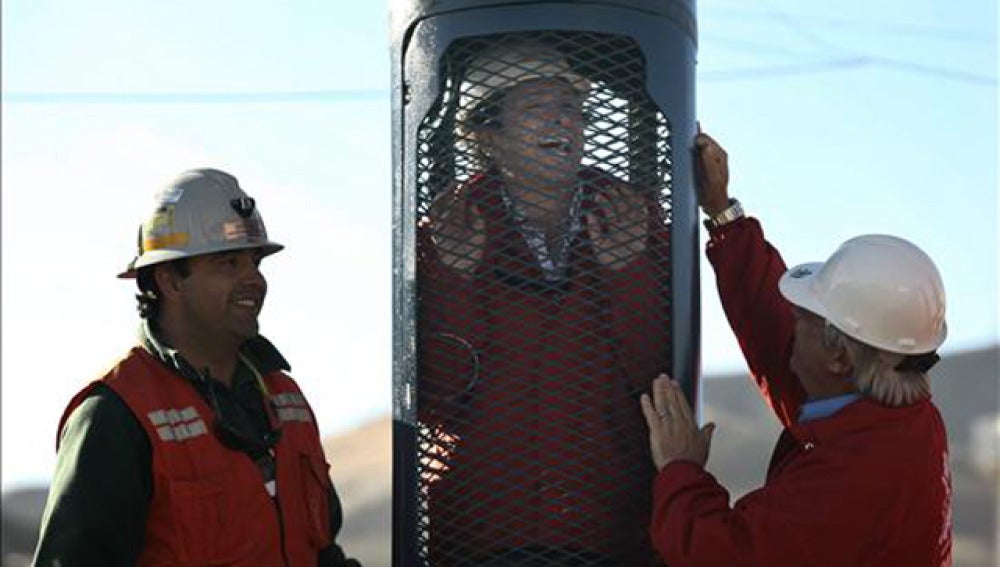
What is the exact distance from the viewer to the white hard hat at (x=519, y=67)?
7.92 ft

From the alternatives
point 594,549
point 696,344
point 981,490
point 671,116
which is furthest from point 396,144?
point 981,490

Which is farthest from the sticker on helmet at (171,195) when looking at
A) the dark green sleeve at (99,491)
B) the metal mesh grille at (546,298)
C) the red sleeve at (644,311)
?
the red sleeve at (644,311)

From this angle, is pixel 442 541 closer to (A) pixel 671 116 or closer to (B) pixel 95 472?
(B) pixel 95 472

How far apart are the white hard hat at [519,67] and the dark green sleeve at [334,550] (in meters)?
1.02

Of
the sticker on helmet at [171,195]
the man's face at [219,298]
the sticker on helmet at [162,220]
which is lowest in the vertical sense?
the man's face at [219,298]

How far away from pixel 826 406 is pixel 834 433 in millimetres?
128

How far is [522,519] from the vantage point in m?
2.41

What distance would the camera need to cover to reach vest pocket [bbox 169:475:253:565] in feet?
8.02

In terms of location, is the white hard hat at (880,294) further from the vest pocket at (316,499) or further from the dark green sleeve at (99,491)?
the dark green sleeve at (99,491)

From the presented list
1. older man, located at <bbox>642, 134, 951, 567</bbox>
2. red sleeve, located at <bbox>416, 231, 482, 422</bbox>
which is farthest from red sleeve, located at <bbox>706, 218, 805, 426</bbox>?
red sleeve, located at <bbox>416, 231, 482, 422</bbox>

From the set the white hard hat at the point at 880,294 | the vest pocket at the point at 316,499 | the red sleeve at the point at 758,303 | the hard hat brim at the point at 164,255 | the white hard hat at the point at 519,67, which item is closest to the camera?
the white hard hat at the point at 519,67

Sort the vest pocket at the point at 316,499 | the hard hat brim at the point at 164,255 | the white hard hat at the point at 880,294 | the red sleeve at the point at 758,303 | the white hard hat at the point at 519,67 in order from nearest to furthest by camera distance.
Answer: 1. the white hard hat at the point at 519,67
2. the white hard hat at the point at 880,294
3. the hard hat brim at the point at 164,255
4. the vest pocket at the point at 316,499
5. the red sleeve at the point at 758,303

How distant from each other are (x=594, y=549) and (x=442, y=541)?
0.30 m

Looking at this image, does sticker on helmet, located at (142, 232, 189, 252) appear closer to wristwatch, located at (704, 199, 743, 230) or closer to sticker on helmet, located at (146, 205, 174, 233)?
sticker on helmet, located at (146, 205, 174, 233)
